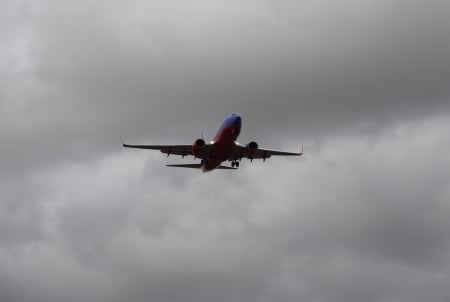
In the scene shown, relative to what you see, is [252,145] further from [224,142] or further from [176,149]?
[176,149]

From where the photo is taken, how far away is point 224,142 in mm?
87312

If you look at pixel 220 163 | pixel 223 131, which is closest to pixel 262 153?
pixel 220 163

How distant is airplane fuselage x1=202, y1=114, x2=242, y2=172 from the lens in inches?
3344

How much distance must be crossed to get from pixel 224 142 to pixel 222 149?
6.60 ft

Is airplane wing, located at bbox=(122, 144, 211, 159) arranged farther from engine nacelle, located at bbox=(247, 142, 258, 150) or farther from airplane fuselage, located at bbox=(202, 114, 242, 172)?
engine nacelle, located at bbox=(247, 142, 258, 150)

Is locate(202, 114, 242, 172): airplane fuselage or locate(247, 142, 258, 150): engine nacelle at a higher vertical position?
locate(247, 142, 258, 150): engine nacelle

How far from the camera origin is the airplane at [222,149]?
85.4 m

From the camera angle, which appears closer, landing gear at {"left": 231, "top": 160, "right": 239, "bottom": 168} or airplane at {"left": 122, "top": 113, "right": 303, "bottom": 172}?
airplane at {"left": 122, "top": 113, "right": 303, "bottom": 172}

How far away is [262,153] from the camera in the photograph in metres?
96.9

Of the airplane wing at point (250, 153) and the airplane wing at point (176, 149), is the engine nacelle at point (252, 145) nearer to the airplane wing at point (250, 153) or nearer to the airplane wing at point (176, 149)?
the airplane wing at point (250, 153)

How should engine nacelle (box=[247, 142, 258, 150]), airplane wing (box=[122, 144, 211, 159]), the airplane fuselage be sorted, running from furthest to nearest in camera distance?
airplane wing (box=[122, 144, 211, 159]), engine nacelle (box=[247, 142, 258, 150]), the airplane fuselage

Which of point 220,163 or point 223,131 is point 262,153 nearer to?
point 220,163

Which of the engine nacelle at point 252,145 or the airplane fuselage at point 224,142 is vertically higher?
the engine nacelle at point 252,145

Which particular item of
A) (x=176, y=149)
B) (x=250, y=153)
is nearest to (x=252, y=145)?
(x=250, y=153)
